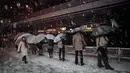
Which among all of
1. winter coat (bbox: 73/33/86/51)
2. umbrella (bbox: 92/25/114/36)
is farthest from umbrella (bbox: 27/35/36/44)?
umbrella (bbox: 92/25/114/36)

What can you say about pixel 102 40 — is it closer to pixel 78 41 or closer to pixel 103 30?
pixel 103 30

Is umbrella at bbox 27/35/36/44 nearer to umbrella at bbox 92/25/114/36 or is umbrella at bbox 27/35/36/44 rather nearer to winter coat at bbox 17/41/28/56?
winter coat at bbox 17/41/28/56

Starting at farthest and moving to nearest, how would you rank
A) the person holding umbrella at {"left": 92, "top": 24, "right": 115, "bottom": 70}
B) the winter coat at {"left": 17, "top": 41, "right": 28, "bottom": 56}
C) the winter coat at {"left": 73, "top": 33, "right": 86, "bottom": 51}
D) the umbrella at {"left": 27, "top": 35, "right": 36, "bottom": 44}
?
the umbrella at {"left": 27, "top": 35, "right": 36, "bottom": 44} < the winter coat at {"left": 17, "top": 41, "right": 28, "bottom": 56} < the winter coat at {"left": 73, "top": 33, "right": 86, "bottom": 51} < the person holding umbrella at {"left": 92, "top": 24, "right": 115, "bottom": 70}

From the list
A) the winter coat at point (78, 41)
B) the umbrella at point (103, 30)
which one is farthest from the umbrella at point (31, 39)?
the umbrella at point (103, 30)

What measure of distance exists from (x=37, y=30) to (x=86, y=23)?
4910mm

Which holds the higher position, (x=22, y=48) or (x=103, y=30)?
(x=103, y=30)

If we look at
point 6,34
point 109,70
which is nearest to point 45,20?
point 6,34

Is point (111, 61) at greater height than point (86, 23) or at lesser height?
lesser

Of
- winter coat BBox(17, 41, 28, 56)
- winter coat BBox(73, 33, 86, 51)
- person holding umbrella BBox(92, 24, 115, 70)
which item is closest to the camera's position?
person holding umbrella BBox(92, 24, 115, 70)

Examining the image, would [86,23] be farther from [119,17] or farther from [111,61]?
[111,61]

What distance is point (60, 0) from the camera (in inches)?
508

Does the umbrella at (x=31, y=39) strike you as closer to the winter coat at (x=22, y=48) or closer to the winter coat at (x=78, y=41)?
the winter coat at (x=22, y=48)

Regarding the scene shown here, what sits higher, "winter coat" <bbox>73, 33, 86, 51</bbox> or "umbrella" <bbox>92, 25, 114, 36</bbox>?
"umbrella" <bbox>92, 25, 114, 36</bbox>

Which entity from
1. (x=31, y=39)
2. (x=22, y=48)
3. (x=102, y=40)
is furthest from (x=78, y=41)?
(x=31, y=39)
